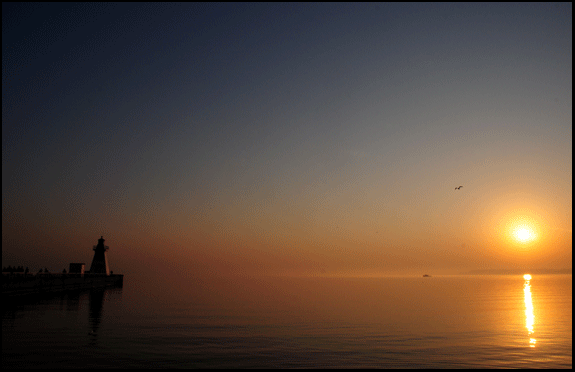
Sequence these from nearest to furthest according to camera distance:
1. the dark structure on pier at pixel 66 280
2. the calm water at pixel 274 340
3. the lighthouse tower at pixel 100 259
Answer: the calm water at pixel 274 340 → the dark structure on pier at pixel 66 280 → the lighthouse tower at pixel 100 259

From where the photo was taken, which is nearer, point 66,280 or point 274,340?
point 274,340

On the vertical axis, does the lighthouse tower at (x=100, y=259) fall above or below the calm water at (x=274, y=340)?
above

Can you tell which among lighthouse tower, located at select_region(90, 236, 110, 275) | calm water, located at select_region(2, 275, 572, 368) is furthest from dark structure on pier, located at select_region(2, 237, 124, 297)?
calm water, located at select_region(2, 275, 572, 368)

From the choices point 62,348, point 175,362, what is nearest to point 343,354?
point 175,362

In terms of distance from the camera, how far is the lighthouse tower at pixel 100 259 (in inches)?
4259

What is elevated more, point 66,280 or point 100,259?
point 100,259

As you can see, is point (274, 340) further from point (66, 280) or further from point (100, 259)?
point (100, 259)

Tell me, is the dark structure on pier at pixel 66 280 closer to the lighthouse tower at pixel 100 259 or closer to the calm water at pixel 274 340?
the lighthouse tower at pixel 100 259

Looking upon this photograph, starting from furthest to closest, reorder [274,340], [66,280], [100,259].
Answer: [100,259], [66,280], [274,340]

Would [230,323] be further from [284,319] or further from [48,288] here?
[48,288]

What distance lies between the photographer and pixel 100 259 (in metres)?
109

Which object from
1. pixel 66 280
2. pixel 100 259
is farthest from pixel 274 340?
pixel 100 259

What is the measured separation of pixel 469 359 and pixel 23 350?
24364mm

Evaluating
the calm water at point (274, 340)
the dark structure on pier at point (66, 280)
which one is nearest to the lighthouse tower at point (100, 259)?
the dark structure on pier at point (66, 280)
